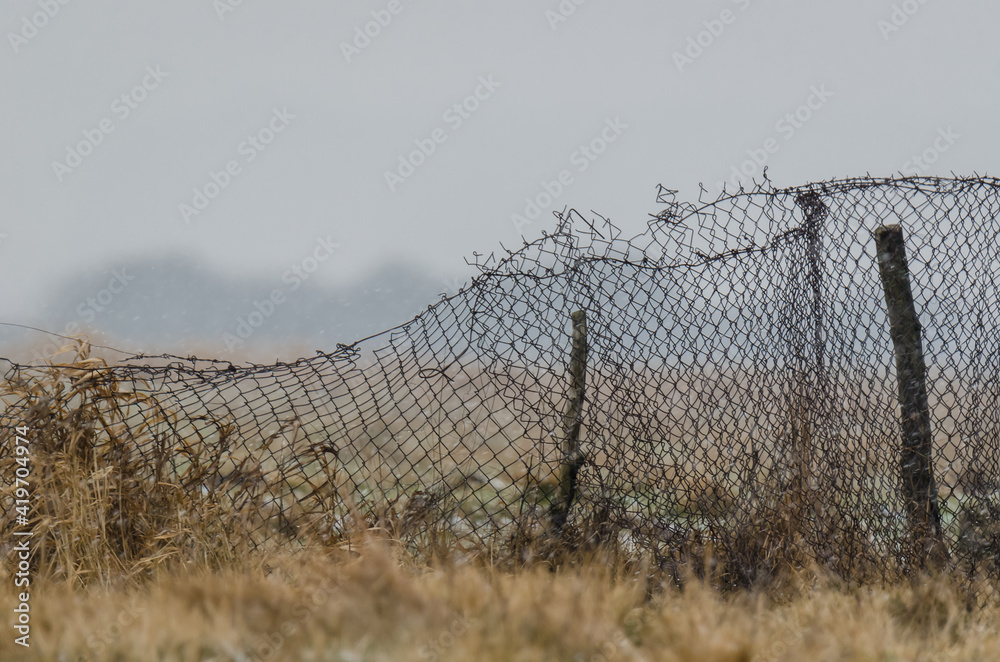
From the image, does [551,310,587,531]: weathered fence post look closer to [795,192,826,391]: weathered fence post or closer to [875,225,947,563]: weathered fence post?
[795,192,826,391]: weathered fence post

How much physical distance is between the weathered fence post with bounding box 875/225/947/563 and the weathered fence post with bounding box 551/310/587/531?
1.86m

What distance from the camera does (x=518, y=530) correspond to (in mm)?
3949

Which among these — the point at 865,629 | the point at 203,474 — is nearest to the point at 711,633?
the point at 865,629

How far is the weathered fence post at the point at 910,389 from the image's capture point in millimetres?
4238

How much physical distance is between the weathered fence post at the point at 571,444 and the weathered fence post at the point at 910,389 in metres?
1.86

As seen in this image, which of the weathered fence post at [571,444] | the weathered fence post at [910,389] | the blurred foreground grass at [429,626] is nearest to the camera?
the blurred foreground grass at [429,626]

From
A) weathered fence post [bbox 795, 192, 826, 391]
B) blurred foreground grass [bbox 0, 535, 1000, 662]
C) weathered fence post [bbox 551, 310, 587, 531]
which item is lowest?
blurred foreground grass [bbox 0, 535, 1000, 662]

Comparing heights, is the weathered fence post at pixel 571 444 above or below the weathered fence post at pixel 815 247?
below

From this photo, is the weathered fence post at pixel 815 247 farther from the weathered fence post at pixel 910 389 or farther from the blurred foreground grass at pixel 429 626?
the blurred foreground grass at pixel 429 626

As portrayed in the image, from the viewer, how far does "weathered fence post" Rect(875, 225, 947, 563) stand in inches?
167

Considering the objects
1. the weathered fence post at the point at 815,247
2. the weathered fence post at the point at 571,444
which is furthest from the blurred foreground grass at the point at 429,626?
the weathered fence post at the point at 815,247

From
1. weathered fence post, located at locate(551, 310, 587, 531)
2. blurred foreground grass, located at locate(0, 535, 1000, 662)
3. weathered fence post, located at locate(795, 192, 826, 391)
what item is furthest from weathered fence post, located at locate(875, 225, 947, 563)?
weathered fence post, located at locate(551, 310, 587, 531)

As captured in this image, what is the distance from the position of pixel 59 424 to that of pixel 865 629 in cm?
387

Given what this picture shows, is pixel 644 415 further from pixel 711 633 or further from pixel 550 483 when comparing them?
pixel 550 483
